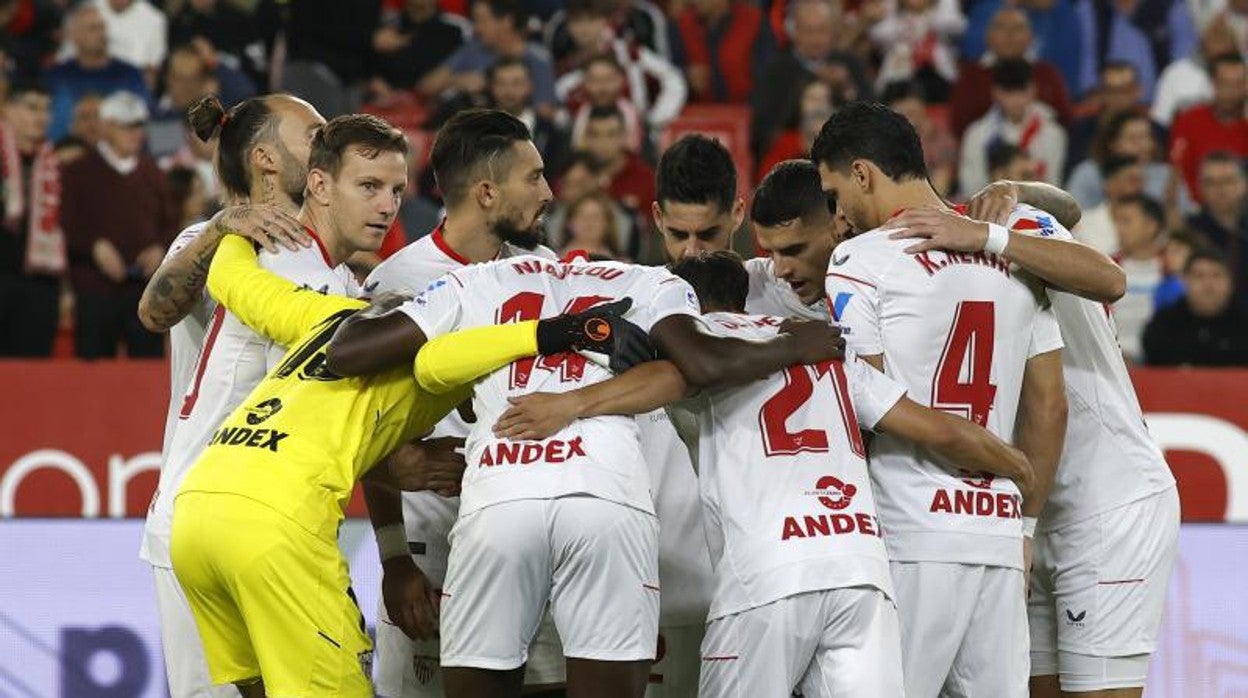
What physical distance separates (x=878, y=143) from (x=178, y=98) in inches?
347

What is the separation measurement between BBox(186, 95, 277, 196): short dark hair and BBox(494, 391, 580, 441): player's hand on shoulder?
59.6 inches

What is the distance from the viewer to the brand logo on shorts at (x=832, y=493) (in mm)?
5309

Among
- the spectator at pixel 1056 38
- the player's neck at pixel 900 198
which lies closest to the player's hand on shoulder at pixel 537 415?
the player's neck at pixel 900 198

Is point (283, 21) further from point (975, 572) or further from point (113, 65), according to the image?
point (975, 572)

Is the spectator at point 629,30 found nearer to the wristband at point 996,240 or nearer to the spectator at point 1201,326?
the spectator at point 1201,326

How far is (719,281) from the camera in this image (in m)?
5.76

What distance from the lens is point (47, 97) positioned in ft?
42.7

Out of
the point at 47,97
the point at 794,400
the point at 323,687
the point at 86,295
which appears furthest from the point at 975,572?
the point at 47,97

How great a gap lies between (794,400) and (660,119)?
868cm

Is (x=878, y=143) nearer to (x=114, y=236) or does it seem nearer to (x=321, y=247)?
(x=321, y=247)

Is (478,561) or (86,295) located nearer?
(478,561)

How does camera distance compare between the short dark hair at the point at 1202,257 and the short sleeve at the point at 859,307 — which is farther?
the short dark hair at the point at 1202,257

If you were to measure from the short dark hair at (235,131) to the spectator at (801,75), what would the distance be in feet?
25.4

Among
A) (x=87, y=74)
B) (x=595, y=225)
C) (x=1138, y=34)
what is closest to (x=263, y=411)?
(x=595, y=225)
